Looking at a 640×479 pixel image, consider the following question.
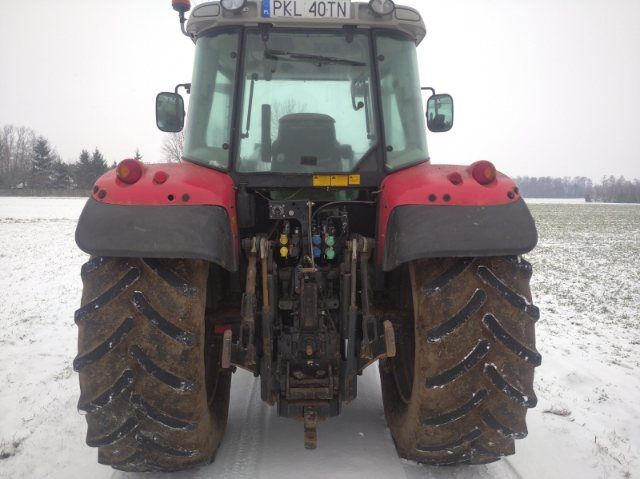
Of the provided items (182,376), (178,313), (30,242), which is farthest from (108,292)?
(30,242)

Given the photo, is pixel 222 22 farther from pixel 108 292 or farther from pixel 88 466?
pixel 88 466

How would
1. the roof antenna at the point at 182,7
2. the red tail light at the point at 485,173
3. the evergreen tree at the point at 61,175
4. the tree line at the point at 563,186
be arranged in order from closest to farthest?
the red tail light at the point at 485,173
the roof antenna at the point at 182,7
the evergreen tree at the point at 61,175
the tree line at the point at 563,186

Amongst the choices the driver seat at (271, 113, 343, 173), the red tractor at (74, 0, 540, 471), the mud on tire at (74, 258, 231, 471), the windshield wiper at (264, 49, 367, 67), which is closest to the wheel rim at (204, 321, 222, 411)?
the red tractor at (74, 0, 540, 471)

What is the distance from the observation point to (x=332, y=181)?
2877 mm

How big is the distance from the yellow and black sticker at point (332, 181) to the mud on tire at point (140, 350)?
0.91 metres

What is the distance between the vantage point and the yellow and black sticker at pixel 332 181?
2873 mm

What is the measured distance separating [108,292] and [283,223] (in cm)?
112

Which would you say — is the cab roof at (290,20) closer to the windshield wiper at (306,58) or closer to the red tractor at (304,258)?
the red tractor at (304,258)

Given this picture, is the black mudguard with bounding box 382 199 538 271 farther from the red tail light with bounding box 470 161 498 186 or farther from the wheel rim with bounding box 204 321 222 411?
the wheel rim with bounding box 204 321 222 411

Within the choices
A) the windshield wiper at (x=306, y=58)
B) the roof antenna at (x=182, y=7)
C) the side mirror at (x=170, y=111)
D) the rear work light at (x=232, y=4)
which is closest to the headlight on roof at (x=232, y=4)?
the rear work light at (x=232, y=4)

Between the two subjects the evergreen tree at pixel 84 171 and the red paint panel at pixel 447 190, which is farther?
the evergreen tree at pixel 84 171

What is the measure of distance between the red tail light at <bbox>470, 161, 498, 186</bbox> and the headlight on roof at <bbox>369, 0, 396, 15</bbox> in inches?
44.6

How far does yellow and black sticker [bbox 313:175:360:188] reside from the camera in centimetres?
287

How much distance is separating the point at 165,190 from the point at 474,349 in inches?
65.1
